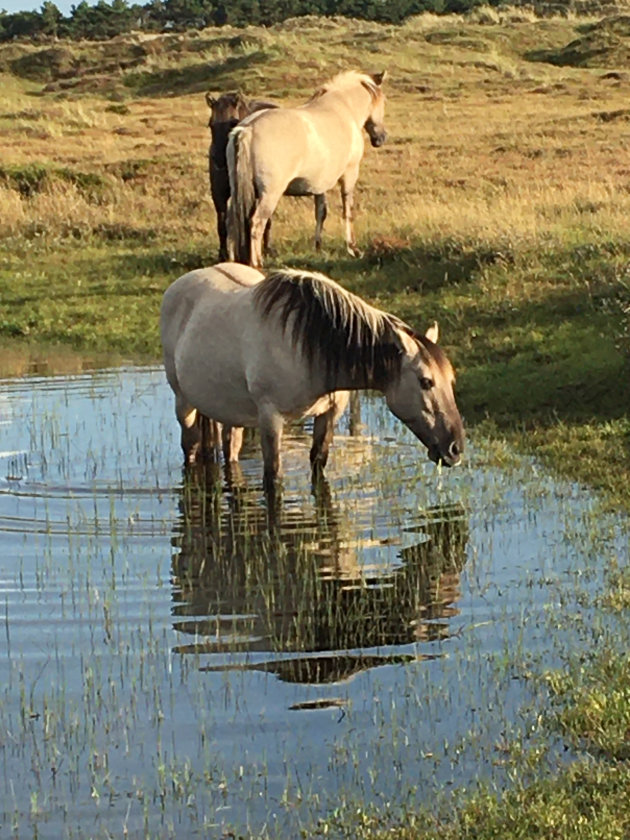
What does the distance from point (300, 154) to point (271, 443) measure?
8.43m

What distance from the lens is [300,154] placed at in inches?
656

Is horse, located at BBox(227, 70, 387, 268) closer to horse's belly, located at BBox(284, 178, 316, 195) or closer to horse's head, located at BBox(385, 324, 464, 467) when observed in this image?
horse's belly, located at BBox(284, 178, 316, 195)

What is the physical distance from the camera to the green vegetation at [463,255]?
5.76 metres

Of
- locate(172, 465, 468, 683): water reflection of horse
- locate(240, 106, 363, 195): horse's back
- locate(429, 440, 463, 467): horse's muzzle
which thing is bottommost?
locate(172, 465, 468, 683): water reflection of horse

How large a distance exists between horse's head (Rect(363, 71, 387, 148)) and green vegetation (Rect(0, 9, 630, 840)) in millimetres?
944

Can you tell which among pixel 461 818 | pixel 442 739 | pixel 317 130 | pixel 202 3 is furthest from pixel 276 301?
pixel 202 3

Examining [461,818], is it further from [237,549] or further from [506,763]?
[237,549]

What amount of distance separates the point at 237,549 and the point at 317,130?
9.81 metres

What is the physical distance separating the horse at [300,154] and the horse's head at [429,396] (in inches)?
235

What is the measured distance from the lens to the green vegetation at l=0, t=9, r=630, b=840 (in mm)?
5762

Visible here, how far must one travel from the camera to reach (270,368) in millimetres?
8555

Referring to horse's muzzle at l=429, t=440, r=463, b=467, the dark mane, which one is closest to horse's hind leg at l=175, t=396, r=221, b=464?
the dark mane

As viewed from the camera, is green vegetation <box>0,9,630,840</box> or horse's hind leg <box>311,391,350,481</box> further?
horse's hind leg <box>311,391,350,481</box>

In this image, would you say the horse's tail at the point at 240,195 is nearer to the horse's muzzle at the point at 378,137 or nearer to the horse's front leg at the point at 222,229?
the horse's front leg at the point at 222,229
